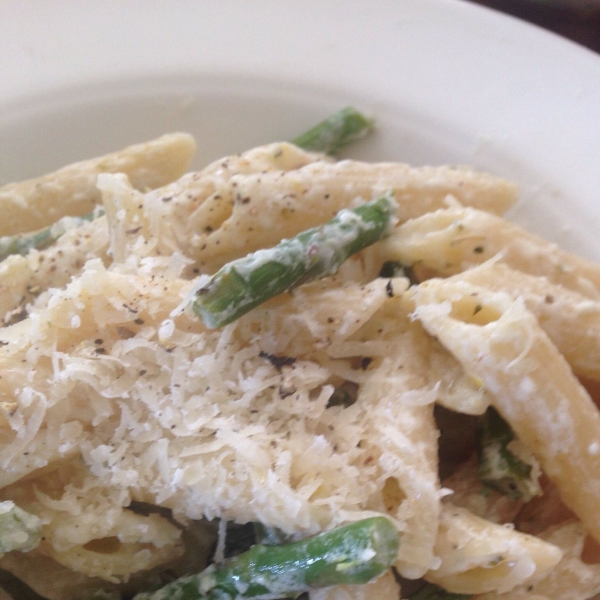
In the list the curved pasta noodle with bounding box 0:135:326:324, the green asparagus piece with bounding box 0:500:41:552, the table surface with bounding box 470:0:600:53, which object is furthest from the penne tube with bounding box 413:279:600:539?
the table surface with bounding box 470:0:600:53

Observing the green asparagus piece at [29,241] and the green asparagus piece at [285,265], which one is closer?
the green asparagus piece at [285,265]

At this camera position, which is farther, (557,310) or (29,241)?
(29,241)

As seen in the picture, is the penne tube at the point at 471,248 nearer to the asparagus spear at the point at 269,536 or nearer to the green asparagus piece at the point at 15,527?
the asparagus spear at the point at 269,536

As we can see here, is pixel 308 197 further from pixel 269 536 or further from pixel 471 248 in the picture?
pixel 269 536

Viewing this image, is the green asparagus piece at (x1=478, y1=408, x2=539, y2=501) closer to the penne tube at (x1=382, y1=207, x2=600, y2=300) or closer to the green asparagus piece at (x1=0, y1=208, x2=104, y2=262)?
the penne tube at (x1=382, y1=207, x2=600, y2=300)

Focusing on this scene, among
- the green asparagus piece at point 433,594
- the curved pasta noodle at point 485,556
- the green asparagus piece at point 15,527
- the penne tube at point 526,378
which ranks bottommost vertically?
the green asparagus piece at point 433,594

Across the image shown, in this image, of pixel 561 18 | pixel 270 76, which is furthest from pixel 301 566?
pixel 561 18

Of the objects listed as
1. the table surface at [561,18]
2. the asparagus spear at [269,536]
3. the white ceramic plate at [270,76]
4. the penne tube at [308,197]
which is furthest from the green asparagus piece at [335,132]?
Answer: the asparagus spear at [269,536]

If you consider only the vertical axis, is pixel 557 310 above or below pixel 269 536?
above
